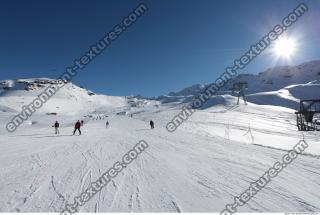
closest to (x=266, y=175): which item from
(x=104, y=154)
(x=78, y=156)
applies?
(x=104, y=154)

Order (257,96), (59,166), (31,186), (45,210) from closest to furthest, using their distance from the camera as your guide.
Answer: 1. (45,210)
2. (31,186)
3. (59,166)
4. (257,96)

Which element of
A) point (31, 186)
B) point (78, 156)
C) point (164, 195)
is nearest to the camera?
point (164, 195)

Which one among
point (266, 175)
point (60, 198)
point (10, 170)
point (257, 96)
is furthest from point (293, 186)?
point (257, 96)

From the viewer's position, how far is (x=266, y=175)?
7543 millimetres

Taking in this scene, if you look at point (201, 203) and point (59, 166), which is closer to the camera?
point (201, 203)

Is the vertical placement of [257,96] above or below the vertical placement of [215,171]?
above

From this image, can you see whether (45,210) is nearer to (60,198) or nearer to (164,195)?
(60,198)

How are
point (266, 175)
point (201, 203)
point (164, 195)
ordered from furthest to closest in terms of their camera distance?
point (266, 175)
point (164, 195)
point (201, 203)

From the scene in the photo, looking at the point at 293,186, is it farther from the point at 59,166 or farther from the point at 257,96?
the point at 257,96

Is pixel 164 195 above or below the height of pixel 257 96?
below

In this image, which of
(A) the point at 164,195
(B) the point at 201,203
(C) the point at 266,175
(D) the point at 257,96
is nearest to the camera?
(B) the point at 201,203

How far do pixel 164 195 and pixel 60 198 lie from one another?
270 cm

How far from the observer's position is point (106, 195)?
5.80 meters

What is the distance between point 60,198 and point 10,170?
372 centimetres
